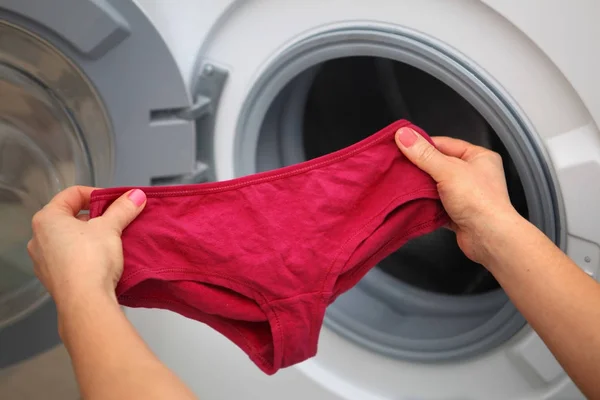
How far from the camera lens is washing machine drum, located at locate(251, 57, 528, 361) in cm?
69

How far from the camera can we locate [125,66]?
56 centimetres

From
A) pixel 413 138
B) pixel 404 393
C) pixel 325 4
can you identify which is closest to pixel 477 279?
pixel 404 393

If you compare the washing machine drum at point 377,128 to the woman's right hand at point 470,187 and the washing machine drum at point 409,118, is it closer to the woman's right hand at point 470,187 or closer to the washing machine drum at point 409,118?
the washing machine drum at point 409,118

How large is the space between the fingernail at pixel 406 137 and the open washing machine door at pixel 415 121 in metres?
0.06

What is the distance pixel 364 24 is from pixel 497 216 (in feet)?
0.73

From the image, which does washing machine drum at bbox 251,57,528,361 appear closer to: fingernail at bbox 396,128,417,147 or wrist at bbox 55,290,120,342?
fingernail at bbox 396,128,417,147

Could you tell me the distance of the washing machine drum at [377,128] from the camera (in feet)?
2.27

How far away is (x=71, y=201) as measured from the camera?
1.72 ft

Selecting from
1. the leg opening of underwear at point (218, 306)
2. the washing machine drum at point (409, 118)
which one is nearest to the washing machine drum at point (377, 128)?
the washing machine drum at point (409, 118)

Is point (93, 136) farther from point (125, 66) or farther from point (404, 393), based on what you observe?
point (404, 393)

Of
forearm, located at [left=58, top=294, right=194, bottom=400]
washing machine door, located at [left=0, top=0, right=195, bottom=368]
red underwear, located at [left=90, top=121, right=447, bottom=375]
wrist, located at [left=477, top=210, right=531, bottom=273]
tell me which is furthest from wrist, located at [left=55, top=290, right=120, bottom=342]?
wrist, located at [left=477, top=210, right=531, bottom=273]

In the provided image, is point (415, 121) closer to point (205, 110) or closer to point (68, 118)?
point (205, 110)

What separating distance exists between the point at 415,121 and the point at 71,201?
46 centimetres

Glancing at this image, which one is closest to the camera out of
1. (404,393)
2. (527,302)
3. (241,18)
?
(527,302)
